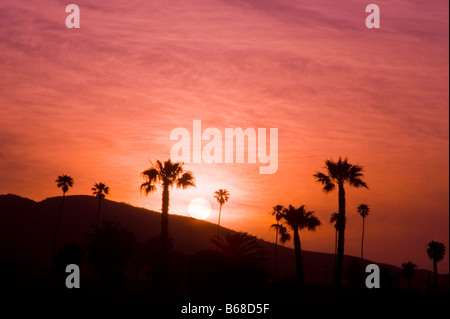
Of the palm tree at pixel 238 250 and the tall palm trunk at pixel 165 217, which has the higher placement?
the tall palm trunk at pixel 165 217

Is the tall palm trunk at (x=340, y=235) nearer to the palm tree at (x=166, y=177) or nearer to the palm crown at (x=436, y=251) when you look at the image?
the palm tree at (x=166, y=177)

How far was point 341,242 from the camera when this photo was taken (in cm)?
5466

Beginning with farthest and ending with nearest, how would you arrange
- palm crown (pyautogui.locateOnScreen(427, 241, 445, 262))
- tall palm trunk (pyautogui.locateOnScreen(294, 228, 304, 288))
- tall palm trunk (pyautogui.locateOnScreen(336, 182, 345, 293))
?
palm crown (pyautogui.locateOnScreen(427, 241, 445, 262)) < tall palm trunk (pyautogui.locateOnScreen(294, 228, 304, 288)) < tall palm trunk (pyautogui.locateOnScreen(336, 182, 345, 293))

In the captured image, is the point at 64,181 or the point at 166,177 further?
the point at 64,181

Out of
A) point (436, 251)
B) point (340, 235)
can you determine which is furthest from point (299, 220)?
point (436, 251)

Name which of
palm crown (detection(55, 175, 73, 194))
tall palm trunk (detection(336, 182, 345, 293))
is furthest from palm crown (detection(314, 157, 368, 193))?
palm crown (detection(55, 175, 73, 194))

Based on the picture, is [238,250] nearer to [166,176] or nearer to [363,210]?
[166,176]

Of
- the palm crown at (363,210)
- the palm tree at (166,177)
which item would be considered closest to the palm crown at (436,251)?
the palm crown at (363,210)

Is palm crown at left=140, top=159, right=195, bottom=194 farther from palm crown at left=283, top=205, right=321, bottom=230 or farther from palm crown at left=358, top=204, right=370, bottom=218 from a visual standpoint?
palm crown at left=358, top=204, right=370, bottom=218
